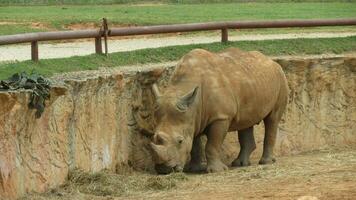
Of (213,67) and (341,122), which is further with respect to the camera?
(341,122)

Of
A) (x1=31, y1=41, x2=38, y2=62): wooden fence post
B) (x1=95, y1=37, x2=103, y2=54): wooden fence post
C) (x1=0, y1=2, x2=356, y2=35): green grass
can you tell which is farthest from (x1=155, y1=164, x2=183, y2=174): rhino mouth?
(x1=0, y1=2, x2=356, y2=35): green grass

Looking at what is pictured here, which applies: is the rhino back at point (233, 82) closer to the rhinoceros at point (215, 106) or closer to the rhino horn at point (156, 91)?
the rhinoceros at point (215, 106)

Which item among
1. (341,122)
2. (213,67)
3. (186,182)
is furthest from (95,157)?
(341,122)

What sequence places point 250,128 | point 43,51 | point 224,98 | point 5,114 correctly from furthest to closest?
point 43,51 < point 250,128 < point 224,98 < point 5,114

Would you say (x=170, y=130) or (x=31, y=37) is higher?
(x=31, y=37)

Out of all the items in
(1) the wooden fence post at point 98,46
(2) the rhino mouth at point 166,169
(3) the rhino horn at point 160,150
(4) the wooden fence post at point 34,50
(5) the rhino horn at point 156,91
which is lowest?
(2) the rhino mouth at point 166,169

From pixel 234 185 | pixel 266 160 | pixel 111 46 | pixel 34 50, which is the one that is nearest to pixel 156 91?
pixel 34 50

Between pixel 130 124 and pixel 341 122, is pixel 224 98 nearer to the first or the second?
pixel 130 124

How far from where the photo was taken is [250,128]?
766 inches

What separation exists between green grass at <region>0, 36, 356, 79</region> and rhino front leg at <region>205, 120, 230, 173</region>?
6.93 ft

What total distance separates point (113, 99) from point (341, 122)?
6163mm

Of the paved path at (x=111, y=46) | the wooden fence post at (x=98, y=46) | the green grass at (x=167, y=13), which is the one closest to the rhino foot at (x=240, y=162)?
the wooden fence post at (x=98, y=46)

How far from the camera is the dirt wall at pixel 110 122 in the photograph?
14.5 meters

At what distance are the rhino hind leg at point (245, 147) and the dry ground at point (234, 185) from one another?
1.08m
